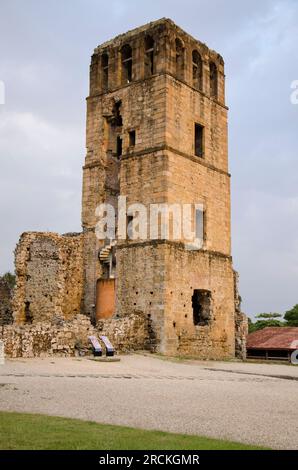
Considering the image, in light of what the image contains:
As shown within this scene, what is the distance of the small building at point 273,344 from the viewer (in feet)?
87.0

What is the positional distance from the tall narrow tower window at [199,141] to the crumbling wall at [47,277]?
5.65m

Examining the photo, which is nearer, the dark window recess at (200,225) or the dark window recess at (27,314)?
the dark window recess at (200,225)

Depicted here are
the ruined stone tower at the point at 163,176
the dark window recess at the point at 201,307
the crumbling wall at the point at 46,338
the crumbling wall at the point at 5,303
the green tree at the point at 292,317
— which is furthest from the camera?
the green tree at the point at 292,317

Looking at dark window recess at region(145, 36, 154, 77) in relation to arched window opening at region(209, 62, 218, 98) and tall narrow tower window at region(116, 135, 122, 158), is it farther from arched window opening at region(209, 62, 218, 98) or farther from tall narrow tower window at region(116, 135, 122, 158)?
arched window opening at region(209, 62, 218, 98)

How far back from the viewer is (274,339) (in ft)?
91.5

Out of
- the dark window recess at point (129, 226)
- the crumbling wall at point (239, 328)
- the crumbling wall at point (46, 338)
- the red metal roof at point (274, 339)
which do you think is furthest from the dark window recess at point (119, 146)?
the red metal roof at point (274, 339)

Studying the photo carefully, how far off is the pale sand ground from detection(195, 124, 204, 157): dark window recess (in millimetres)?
10359

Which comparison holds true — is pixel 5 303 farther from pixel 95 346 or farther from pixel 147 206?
pixel 95 346

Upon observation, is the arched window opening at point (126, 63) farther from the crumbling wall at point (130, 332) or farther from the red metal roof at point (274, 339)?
the red metal roof at point (274, 339)

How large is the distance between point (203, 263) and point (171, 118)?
5.21 meters

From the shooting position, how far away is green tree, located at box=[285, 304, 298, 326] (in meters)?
42.7

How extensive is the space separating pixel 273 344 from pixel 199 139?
409 inches

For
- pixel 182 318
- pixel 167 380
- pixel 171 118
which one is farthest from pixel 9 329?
pixel 171 118
